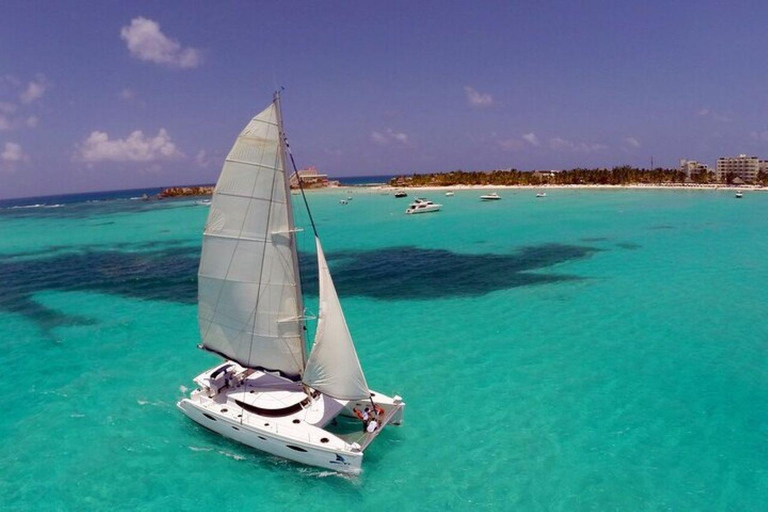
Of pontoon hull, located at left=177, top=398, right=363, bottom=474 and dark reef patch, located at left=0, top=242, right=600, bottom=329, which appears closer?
pontoon hull, located at left=177, top=398, right=363, bottom=474

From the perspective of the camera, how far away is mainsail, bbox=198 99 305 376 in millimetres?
19453

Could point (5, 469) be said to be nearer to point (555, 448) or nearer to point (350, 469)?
point (350, 469)

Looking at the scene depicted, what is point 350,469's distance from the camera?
1873 cm

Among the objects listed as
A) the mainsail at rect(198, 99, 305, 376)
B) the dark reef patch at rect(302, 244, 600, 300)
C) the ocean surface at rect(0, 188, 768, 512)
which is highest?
the mainsail at rect(198, 99, 305, 376)

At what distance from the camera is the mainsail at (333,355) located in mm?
19656

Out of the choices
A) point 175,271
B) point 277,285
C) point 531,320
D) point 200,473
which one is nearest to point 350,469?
point 200,473

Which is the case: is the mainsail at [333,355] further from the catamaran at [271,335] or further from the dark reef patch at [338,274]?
the dark reef patch at [338,274]

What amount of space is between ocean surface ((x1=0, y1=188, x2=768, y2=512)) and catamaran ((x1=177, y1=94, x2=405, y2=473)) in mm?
1639

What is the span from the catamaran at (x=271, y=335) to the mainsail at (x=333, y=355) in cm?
4

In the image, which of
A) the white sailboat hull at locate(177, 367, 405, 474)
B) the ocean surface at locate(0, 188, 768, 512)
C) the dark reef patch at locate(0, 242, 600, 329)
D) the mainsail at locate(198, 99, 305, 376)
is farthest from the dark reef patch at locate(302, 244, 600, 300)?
the mainsail at locate(198, 99, 305, 376)

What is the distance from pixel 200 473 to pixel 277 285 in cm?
861

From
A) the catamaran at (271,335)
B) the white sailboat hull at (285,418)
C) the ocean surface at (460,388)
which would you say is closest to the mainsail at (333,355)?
the catamaran at (271,335)

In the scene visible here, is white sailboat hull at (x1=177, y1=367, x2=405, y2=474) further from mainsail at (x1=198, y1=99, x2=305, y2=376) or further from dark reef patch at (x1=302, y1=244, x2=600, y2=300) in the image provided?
dark reef patch at (x1=302, y1=244, x2=600, y2=300)

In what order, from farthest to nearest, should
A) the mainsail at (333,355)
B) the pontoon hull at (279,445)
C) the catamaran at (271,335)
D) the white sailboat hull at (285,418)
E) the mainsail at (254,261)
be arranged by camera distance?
1. the mainsail at (333,355)
2. the mainsail at (254,261)
3. the catamaran at (271,335)
4. the white sailboat hull at (285,418)
5. the pontoon hull at (279,445)
